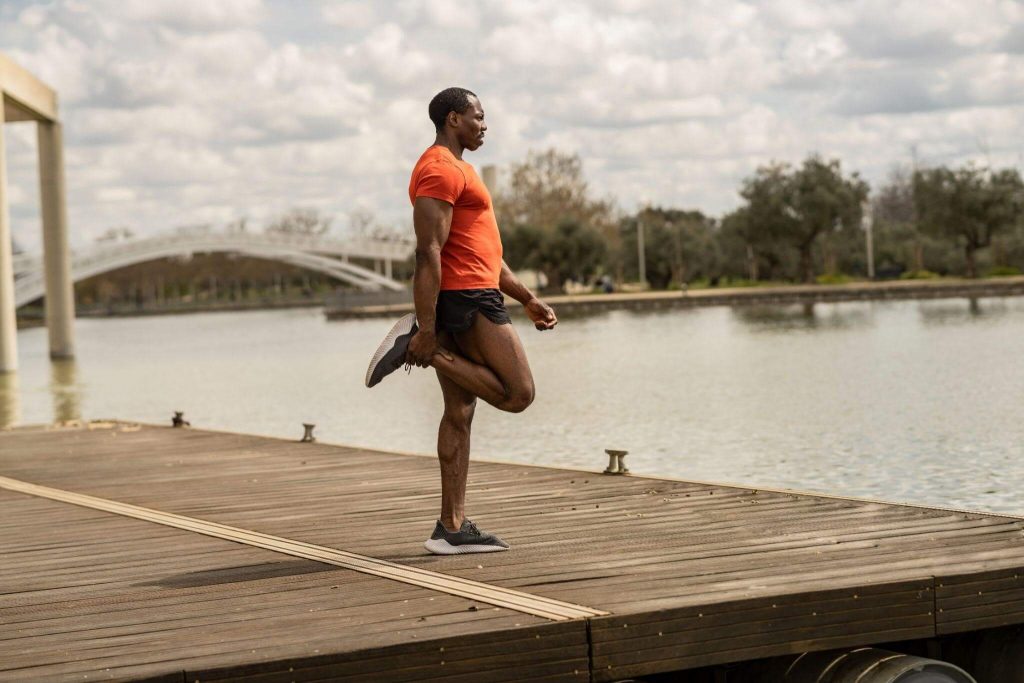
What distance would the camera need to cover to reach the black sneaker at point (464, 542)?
5.04 m

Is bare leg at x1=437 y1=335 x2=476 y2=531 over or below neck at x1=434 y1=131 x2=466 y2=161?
below

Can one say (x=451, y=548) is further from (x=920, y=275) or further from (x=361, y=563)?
(x=920, y=275)

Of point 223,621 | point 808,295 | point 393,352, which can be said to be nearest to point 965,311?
point 808,295

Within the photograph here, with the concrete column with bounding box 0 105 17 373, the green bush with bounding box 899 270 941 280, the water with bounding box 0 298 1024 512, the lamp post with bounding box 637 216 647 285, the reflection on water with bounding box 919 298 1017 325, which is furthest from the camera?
the lamp post with bounding box 637 216 647 285

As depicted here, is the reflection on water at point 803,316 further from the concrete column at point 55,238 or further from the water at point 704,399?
the concrete column at point 55,238

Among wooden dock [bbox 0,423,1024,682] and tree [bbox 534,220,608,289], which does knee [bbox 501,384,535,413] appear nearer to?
wooden dock [bbox 0,423,1024,682]

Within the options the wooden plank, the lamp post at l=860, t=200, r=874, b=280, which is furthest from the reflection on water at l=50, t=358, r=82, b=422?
the lamp post at l=860, t=200, r=874, b=280

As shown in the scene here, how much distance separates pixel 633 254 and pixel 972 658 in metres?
71.3

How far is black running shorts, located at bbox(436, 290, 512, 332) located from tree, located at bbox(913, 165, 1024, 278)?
57.2m

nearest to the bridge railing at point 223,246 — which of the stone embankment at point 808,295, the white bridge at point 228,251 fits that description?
the white bridge at point 228,251

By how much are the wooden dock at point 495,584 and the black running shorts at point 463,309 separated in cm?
84

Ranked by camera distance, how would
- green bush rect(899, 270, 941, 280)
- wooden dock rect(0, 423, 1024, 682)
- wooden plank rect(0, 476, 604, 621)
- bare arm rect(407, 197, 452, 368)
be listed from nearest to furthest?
wooden dock rect(0, 423, 1024, 682) → wooden plank rect(0, 476, 604, 621) → bare arm rect(407, 197, 452, 368) → green bush rect(899, 270, 941, 280)

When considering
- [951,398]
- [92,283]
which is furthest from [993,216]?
[92,283]

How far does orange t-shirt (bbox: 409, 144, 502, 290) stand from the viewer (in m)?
4.78
